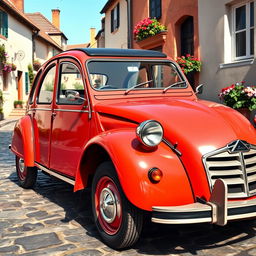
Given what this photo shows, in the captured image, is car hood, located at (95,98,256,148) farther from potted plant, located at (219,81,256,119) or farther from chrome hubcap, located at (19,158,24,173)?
potted plant, located at (219,81,256,119)

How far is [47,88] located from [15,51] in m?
18.7

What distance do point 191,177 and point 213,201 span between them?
0.27 meters

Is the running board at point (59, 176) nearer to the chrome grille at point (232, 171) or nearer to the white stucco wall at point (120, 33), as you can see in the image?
the chrome grille at point (232, 171)

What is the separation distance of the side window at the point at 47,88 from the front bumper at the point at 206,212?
102 inches

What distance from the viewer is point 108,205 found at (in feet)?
10.9

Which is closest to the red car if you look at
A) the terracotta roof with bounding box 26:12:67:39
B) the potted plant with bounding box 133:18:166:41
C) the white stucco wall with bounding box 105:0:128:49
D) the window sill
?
the window sill

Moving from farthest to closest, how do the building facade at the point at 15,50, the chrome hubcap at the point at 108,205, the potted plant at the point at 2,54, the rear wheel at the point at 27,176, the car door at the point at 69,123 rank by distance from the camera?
1. the building facade at the point at 15,50
2. the potted plant at the point at 2,54
3. the rear wheel at the point at 27,176
4. the car door at the point at 69,123
5. the chrome hubcap at the point at 108,205

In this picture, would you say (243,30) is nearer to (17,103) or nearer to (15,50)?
(17,103)

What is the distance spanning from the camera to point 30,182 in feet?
17.9

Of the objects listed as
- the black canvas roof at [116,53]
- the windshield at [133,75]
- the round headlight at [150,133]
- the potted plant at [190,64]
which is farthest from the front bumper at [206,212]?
the potted plant at [190,64]

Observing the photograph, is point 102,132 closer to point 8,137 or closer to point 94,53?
point 94,53

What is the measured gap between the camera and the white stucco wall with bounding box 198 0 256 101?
937cm

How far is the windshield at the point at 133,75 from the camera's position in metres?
4.17

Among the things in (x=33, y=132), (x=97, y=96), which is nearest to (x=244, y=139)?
(x=97, y=96)
